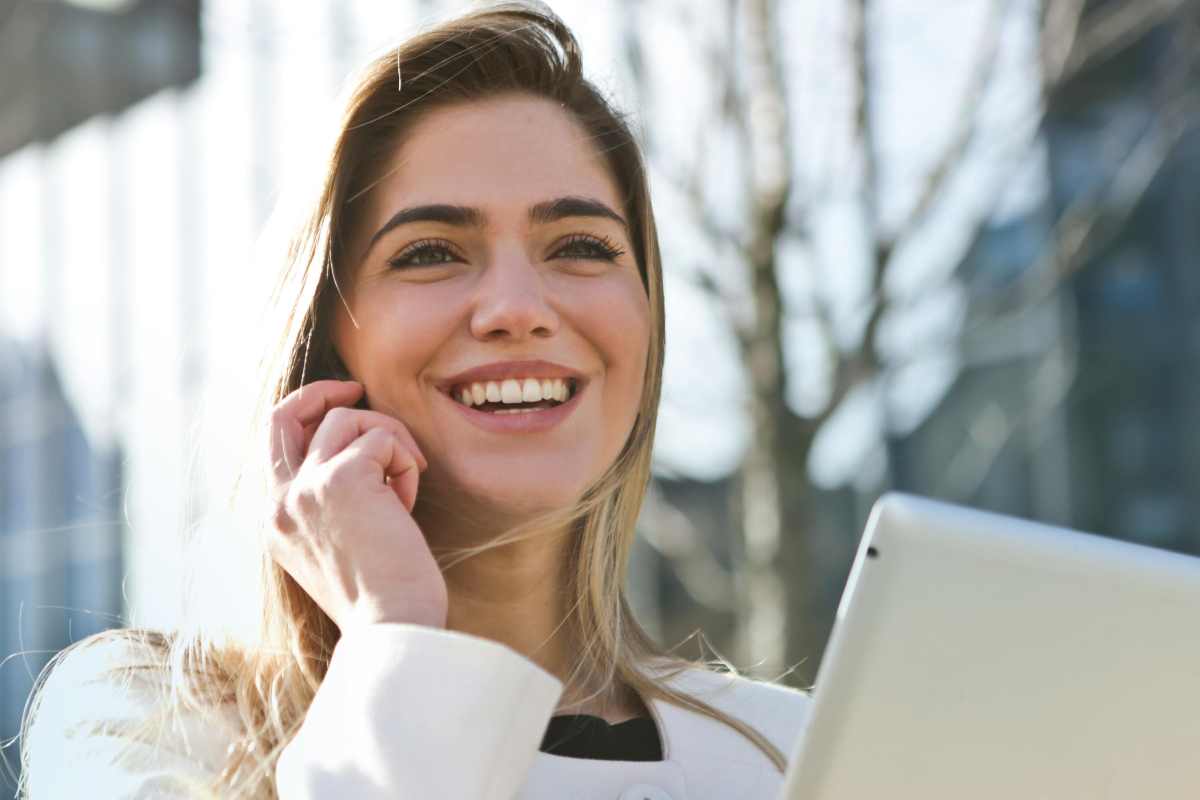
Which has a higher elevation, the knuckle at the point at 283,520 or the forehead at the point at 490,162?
the forehead at the point at 490,162

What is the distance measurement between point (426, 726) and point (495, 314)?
1.97ft

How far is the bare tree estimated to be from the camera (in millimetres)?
4703

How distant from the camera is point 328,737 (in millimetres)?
1605

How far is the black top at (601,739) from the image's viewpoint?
2086mm

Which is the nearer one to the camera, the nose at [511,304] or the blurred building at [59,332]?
the nose at [511,304]

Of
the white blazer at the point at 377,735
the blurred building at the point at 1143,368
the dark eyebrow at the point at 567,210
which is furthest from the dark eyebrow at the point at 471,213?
the blurred building at the point at 1143,368

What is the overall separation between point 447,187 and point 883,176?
3157 millimetres

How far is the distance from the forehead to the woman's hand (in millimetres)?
306

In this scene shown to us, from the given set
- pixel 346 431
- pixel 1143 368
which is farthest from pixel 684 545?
pixel 1143 368

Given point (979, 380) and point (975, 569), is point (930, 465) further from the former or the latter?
point (975, 569)

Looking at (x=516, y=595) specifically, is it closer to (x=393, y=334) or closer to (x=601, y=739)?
(x=601, y=739)

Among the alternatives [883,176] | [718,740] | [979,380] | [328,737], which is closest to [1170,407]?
[979,380]

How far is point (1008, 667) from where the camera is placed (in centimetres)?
117

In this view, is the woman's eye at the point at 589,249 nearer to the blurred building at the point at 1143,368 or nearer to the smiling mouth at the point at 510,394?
the smiling mouth at the point at 510,394
